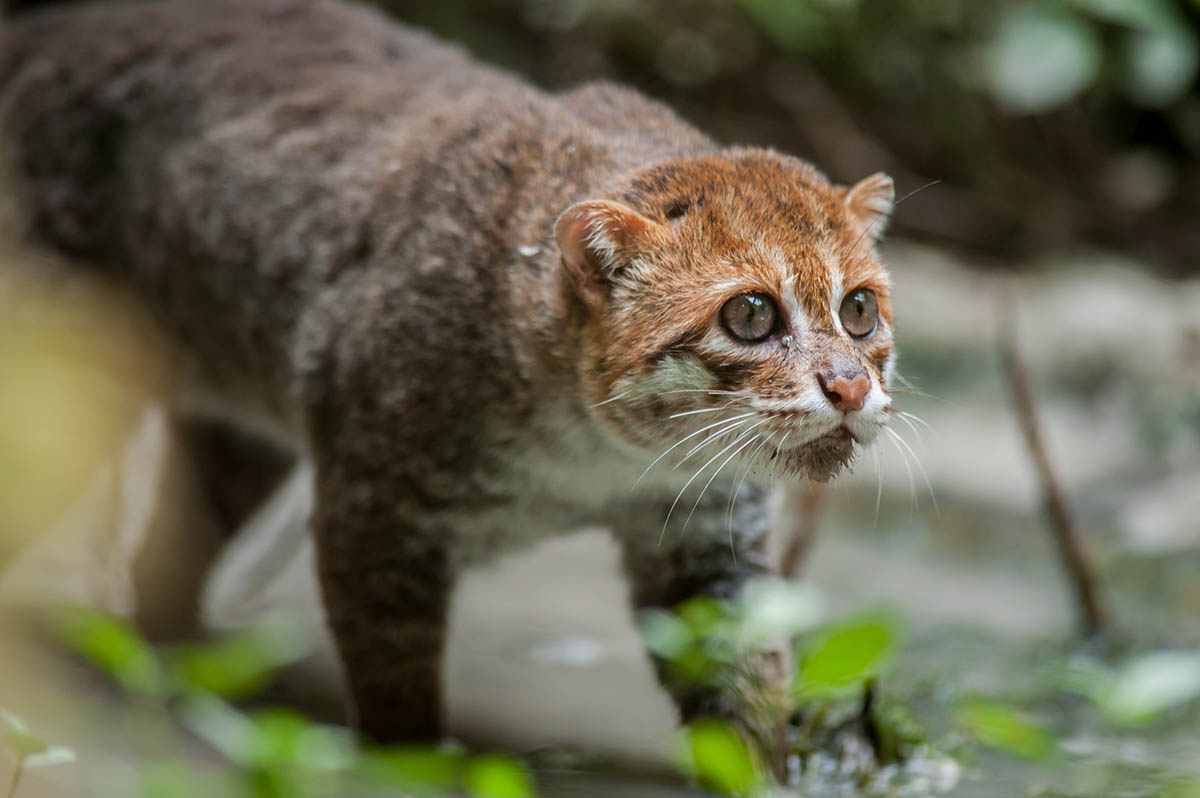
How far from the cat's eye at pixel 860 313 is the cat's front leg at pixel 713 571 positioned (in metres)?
0.93

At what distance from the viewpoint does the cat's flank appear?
4.07 m

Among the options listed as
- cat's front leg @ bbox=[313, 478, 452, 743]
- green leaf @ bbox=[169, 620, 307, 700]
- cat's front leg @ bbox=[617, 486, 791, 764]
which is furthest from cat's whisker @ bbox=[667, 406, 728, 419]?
green leaf @ bbox=[169, 620, 307, 700]

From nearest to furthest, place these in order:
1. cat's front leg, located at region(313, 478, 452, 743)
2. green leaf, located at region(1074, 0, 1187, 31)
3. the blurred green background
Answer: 1. cat's front leg, located at region(313, 478, 452, 743)
2. green leaf, located at region(1074, 0, 1187, 31)
3. the blurred green background

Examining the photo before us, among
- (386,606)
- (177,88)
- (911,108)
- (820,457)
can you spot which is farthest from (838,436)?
(911,108)

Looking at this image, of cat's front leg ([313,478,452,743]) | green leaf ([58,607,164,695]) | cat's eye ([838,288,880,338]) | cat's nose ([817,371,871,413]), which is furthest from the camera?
cat's front leg ([313,478,452,743])

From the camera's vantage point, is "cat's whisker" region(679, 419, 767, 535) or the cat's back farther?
the cat's back

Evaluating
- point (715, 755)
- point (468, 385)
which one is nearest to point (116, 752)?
point (468, 385)

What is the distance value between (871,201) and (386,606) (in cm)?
217

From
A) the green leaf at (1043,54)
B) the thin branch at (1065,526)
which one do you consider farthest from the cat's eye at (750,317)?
the green leaf at (1043,54)

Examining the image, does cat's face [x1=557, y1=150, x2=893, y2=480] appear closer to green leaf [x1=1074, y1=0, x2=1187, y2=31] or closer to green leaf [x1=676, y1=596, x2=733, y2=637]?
green leaf [x1=676, y1=596, x2=733, y2=637]

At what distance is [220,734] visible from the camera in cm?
244

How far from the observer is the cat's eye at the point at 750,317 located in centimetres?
396

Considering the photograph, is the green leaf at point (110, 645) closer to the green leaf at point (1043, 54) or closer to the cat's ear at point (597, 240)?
the cat's ear at point (597, 240)

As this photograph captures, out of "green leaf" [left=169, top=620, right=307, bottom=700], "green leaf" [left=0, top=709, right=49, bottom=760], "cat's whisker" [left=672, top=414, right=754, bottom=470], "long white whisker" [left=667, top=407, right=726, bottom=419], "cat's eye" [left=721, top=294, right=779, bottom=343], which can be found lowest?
"green leaf" [left=0, top=709, right=49, bottom=760]
